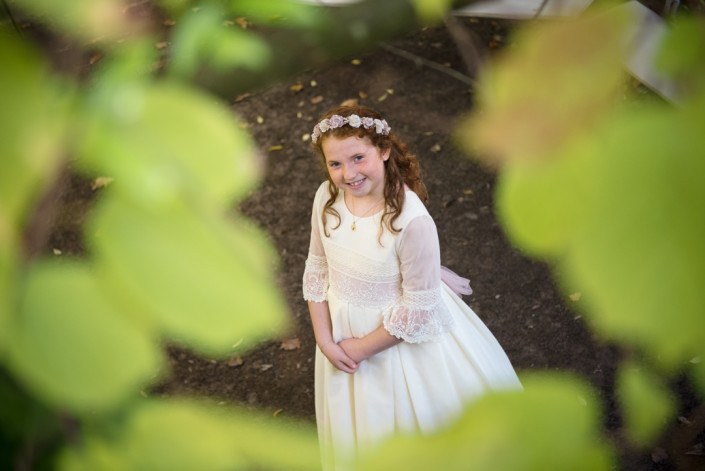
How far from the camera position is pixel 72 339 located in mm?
431

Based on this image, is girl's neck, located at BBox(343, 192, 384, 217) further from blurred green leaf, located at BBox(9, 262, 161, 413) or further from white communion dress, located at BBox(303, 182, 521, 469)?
Result: blurred green leaf, located at BBox(9, 262, 161, 413)

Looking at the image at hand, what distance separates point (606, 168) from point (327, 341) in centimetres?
193

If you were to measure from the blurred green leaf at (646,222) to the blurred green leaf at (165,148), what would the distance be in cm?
19

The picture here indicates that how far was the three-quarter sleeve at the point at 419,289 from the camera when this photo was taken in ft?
6.62

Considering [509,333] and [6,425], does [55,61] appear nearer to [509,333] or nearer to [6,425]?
[6,425]

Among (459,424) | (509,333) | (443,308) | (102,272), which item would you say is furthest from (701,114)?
(509,333)

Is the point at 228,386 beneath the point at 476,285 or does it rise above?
beneath

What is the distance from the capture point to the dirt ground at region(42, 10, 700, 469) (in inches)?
132

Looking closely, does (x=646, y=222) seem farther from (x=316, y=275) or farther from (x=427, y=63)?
(x=427, y=63)

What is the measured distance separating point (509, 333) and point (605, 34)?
125 inches

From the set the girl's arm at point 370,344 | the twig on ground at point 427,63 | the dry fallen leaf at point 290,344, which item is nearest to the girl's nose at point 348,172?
the girl's arm at point 370,344

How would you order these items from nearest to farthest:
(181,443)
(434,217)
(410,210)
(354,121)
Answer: (181,443), (354,121), (410,210), (434,217)

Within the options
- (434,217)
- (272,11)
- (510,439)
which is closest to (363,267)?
(272,11)

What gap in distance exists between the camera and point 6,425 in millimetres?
539
